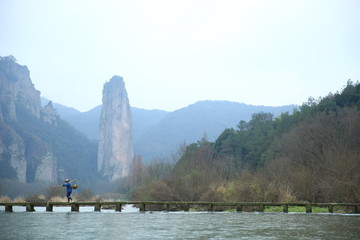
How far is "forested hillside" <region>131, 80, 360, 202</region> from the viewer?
3444 centimetres

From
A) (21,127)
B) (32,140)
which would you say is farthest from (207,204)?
(21,127)

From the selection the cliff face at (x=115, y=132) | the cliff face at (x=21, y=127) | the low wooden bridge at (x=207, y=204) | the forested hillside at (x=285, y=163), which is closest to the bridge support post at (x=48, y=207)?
the low wooden bridge at (x=207, y=204)

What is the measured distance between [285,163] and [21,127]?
123 m

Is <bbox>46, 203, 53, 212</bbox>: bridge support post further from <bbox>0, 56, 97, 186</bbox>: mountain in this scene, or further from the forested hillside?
<bbox>0, 56, 97, 186</bbox>: mountain

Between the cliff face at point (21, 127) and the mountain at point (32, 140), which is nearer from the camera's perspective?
the cliff face at point (21, 127)

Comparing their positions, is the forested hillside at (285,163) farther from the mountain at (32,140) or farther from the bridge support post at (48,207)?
the mountain at (32,140)

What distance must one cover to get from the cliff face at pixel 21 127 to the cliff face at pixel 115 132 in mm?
21860

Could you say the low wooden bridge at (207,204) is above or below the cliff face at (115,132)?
below

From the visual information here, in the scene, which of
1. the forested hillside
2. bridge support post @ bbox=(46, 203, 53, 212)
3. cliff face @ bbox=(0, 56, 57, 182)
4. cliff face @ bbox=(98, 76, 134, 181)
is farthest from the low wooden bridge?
cliff face @ bbox=(98, 76, 134, 181)

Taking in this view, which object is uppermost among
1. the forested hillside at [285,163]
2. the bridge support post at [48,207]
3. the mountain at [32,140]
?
the mountain at [32,140]

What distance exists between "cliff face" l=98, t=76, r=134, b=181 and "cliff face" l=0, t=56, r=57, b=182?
21.9 m

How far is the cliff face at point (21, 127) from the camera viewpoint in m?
138

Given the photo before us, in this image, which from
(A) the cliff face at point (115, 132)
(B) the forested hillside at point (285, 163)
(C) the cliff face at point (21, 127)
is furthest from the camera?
(A) the cliff face at point (115, 132)

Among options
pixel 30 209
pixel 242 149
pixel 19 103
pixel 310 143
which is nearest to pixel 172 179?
pixel 30 209
